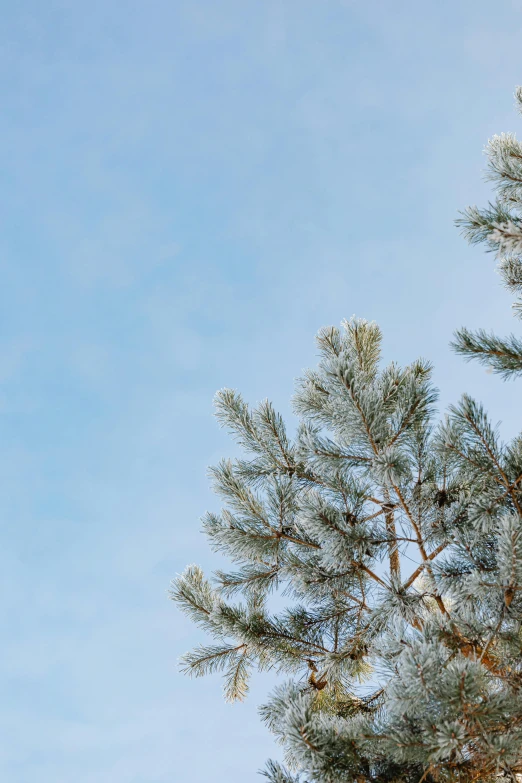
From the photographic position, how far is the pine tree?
144 cm

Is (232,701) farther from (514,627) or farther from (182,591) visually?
(514,627)

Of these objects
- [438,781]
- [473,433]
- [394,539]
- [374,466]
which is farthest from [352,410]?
[438,781]

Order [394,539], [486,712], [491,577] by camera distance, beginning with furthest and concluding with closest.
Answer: [394,539] < [491,577] < [486,712]

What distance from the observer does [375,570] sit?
2.11 m

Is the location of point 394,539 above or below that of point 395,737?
above

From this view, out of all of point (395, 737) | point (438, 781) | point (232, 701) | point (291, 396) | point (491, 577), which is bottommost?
point (438, 781)

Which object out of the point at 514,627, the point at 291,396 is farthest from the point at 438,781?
the point at 291,396

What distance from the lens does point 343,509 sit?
6.78ft

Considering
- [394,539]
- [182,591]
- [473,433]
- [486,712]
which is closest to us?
[486,712]

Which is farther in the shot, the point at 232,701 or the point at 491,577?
the point at 232,701

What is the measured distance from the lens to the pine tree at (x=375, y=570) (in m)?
1.44

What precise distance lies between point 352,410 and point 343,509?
39 centimetres

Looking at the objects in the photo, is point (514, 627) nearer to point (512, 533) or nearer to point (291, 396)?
point (512, 533)

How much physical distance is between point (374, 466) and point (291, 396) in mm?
681
